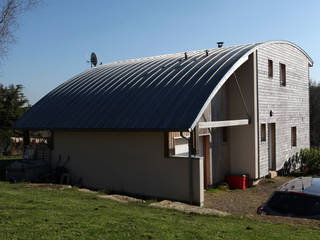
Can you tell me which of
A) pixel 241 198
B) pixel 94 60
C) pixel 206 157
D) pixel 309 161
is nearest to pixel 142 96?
pixel 206 157

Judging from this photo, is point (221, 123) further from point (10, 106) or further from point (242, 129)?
point (10, 106)

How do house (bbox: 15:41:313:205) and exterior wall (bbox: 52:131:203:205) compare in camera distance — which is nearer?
exterior wall (bbox: 52:131:203:205)

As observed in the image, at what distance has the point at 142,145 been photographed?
11.9 m

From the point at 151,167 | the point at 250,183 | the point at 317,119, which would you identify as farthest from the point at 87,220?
the point at 317,119

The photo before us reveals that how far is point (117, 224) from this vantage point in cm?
636

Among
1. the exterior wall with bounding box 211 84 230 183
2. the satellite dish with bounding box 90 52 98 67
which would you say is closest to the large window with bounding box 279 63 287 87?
the exterior wall with bounding box 211 84 230 183

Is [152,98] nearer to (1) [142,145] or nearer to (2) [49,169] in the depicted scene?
(1) [142,145]

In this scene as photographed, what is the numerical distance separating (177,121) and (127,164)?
282 cm

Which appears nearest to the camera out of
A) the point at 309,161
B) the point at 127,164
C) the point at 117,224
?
the point at 117,224

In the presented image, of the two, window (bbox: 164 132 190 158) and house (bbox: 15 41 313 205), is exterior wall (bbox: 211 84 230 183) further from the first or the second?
window (bbox: 164 132 190 158)

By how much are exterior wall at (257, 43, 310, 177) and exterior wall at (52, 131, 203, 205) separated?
5.23m

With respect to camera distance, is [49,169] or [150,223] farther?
[49,169]

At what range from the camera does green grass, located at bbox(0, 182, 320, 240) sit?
5762 millimetres

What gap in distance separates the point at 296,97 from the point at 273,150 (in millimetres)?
4414
